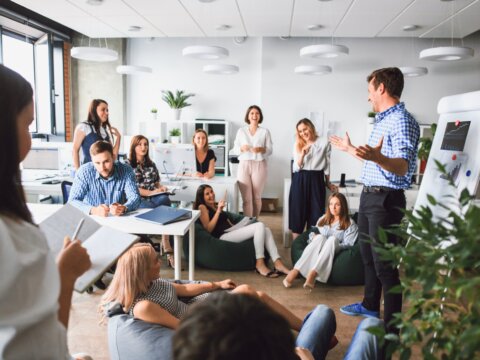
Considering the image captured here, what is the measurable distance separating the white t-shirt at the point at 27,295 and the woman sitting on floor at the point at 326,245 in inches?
109

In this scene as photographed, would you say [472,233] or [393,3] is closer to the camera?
[472,233]

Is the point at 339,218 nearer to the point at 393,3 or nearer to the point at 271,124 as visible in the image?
the point at 393,3

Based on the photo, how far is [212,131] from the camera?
7.08 metres

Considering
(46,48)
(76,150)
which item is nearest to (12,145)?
(76,150)

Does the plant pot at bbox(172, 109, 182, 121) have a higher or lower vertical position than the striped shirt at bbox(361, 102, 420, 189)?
higher

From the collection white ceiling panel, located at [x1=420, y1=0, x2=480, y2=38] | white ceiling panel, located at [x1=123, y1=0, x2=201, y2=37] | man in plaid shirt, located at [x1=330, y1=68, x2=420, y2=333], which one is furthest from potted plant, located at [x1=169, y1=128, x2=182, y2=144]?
man in plaid shirt, located at [x1=330, y1=68, x2=420, y2=333]

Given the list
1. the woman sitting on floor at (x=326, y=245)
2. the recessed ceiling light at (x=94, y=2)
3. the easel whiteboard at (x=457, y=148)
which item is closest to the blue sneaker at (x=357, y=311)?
the woman sitting on floor at (x=326, y=245)

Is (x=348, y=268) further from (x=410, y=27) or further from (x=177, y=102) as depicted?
(x=177, y=102)

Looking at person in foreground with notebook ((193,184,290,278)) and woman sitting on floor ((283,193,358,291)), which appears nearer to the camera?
woman sitting on floor ((283,193,358,291))

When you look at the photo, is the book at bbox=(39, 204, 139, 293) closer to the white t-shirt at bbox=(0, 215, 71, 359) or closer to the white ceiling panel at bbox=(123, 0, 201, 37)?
the white t-shirt at bbox=(0, 215, 71, 359)

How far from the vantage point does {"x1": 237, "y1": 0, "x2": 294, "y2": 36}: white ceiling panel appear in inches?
186

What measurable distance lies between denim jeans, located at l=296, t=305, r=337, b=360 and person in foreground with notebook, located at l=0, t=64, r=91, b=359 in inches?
50.1

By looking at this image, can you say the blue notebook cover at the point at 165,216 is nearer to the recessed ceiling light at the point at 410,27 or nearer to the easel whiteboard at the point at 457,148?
the easel whiteboard at the point at 457,148

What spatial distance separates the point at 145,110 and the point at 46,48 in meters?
1.82
